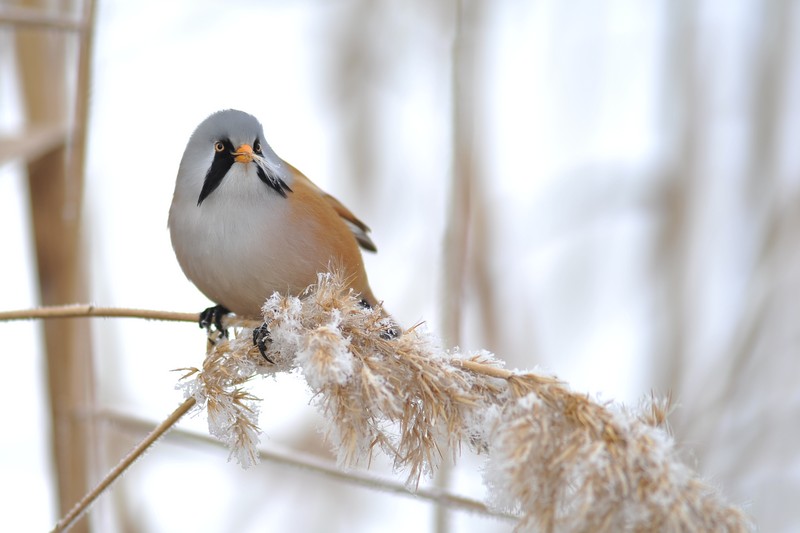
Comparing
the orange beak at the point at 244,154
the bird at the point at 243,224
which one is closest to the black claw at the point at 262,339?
the bird at the point at 243,224

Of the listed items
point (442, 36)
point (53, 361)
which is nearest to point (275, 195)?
point (53, 361)

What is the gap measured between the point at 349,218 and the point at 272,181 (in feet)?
1.23

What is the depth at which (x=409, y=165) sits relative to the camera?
2.82m

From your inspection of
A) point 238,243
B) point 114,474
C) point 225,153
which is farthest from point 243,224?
point 114,474

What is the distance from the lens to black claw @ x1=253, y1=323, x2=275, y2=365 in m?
1.21

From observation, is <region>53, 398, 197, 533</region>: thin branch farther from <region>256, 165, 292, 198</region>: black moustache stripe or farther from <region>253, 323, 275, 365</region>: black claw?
<region>256, 165, 292, 198</region>: black moustache stripe

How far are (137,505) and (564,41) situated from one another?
194cm

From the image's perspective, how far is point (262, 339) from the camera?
1.23m

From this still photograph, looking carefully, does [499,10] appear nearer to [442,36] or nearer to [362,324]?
[442,36]

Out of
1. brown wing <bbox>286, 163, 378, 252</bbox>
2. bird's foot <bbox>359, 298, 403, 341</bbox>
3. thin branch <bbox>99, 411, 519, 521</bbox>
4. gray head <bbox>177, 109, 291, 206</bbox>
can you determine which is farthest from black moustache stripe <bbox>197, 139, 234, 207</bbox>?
bird's foot <bbox>359, 298, 403, 341</bbox>

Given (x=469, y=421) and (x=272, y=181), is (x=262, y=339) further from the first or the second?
A: (x=272, y=181)

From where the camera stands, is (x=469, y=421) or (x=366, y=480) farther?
(x=366, y=480)

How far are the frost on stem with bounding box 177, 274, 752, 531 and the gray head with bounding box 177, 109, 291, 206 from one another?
0.59 meters

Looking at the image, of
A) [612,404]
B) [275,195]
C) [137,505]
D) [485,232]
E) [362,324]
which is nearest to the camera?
[612,404]
